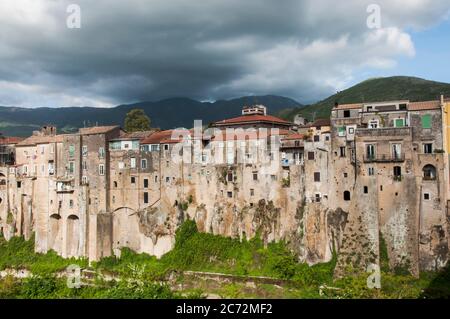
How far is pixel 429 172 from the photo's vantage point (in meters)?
44.8

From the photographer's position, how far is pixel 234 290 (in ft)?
152

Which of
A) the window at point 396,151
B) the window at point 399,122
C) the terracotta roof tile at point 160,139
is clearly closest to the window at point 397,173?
the window at point 396,151

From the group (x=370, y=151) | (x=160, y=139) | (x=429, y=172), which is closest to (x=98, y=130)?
(x=160, y=139)

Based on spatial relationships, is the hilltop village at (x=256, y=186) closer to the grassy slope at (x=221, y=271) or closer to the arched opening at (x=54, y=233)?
the arched opening at (x=54, y=233)

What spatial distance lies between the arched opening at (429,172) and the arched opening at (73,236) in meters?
40.8

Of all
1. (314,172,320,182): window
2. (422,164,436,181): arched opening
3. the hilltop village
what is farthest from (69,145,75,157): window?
(422,164,436,181): arched opening

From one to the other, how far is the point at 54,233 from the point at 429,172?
149 feet

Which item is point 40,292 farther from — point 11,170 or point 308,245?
point 308,245

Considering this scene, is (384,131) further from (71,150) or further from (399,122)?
Answer: (71,150)

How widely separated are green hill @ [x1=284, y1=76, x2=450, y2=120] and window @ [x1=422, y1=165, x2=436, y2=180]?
67.8 meters

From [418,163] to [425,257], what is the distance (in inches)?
341

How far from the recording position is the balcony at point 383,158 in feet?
146
